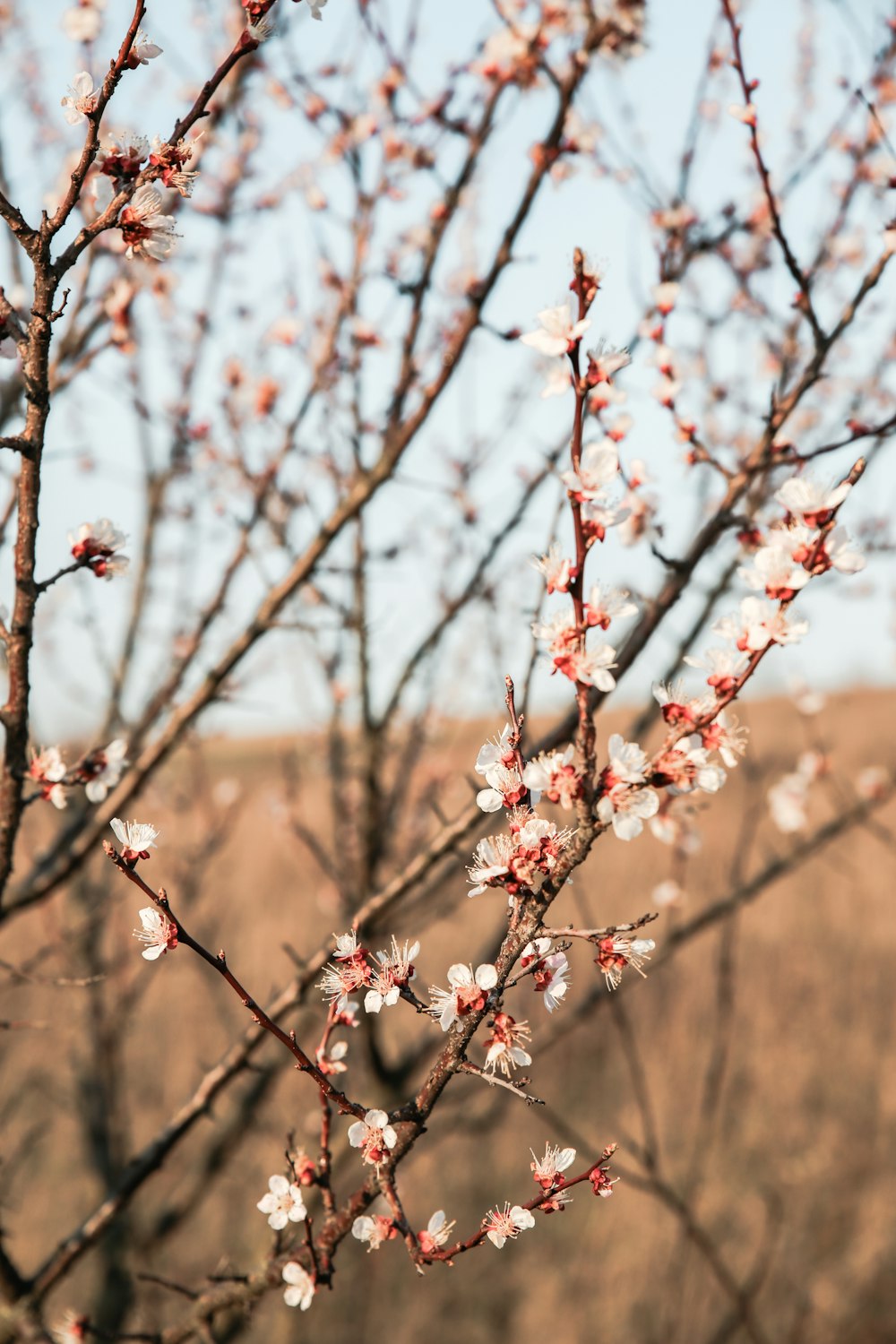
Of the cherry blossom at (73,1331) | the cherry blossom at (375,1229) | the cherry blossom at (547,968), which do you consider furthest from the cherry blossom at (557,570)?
the cherry blossom at (73,1331)

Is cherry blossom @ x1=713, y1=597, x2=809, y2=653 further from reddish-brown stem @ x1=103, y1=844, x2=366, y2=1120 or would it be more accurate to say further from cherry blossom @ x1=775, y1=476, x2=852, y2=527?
reddish-brown stem @ x1=103, y1=844, x2=366, y2=1120

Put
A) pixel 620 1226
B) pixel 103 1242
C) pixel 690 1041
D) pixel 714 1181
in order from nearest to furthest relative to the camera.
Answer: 1. pixel 103 1242
2. pixel 620 1226
3. pixel 714 1181
4. pixel 690 1041

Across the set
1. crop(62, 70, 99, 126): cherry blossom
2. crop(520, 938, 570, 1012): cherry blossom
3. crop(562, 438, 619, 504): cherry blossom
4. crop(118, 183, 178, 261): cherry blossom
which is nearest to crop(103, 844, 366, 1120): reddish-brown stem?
crop(520, 938, 570, 1012): cherry blossom

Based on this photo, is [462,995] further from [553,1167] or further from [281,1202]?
[281,1202]

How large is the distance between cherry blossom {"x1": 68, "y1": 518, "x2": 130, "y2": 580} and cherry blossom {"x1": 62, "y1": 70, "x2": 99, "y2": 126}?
0.51m

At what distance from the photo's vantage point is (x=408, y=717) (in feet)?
12.5

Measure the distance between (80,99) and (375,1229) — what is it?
1376mm

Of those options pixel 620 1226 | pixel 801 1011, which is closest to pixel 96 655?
pixel 620 1226

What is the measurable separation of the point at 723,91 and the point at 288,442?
1.90 m

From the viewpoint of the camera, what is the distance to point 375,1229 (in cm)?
116

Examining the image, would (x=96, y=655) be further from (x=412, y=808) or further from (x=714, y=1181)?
(x=714, y=1181)

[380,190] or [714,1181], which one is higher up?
[380,190]

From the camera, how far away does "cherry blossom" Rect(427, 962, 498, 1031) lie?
41.4 inches

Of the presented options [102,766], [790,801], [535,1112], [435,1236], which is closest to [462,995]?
[435,1236]
